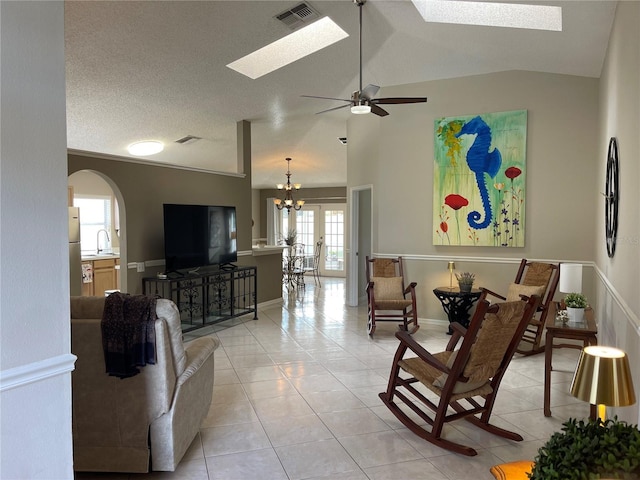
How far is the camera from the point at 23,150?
1558mm

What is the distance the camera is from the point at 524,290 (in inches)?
203

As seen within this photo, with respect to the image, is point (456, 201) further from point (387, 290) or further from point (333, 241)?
point (333, 241)

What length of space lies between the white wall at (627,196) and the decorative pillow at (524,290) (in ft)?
4.81

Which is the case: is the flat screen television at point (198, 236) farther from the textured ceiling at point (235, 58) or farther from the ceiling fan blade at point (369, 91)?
the ceiling fan blade at point (369, 91)

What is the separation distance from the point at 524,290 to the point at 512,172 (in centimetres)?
154

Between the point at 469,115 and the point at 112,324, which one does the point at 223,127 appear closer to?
the point at 469,115

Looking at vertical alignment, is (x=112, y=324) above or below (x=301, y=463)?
above

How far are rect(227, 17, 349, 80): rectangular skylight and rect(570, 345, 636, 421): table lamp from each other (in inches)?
173

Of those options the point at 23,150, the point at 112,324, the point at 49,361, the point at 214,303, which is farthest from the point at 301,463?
the point at 214,303

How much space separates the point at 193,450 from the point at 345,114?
6.01 m

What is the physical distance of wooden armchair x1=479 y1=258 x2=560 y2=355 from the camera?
195 inches

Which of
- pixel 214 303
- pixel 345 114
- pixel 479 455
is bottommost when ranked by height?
pixel 479 455

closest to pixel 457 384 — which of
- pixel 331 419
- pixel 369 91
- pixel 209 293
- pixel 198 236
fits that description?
pixel 331 419

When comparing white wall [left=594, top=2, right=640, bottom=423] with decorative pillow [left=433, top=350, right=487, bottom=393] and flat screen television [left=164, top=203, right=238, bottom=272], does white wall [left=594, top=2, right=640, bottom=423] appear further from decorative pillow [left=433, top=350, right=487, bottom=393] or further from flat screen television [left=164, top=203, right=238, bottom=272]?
flat screen television [left=164, top=203, right=238, bottom=272]
